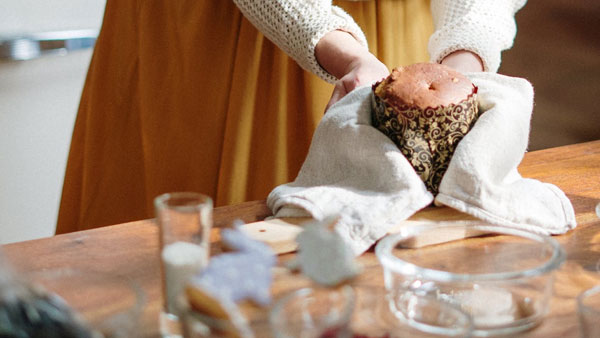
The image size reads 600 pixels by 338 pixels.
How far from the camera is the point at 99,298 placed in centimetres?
49

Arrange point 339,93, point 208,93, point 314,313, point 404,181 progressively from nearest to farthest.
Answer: point 314,313 → point 404,181 → point 339,93 → point 208,93

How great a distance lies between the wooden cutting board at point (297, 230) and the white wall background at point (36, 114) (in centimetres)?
167

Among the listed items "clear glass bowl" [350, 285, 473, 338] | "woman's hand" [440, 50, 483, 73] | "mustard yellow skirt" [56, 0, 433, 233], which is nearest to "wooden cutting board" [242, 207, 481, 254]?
"clear glass bowl" [350, 285, 473, 338]

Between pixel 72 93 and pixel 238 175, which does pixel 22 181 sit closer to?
pixel 72 93

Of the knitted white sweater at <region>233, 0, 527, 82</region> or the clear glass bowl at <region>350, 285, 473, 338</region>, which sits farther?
the knitted white sweater at <region>233, 0, 527, 82</region>

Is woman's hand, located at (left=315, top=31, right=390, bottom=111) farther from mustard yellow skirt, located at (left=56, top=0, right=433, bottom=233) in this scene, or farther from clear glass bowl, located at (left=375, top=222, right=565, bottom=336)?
clear glass bowl, located at (left=375, top=222, right=565, bottom=336)

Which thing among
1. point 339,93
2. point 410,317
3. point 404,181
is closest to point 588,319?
point 410,317

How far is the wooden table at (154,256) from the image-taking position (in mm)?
593

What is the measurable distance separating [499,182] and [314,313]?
441 millimetres

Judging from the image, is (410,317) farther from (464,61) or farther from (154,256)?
(464,61)

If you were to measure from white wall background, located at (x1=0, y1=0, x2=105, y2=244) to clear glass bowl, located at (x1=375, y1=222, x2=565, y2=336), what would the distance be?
1817mm

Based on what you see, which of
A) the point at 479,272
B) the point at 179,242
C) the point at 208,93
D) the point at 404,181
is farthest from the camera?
the point at 208,93

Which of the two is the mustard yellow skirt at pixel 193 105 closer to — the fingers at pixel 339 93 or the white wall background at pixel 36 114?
the fingers at pixel 339 93

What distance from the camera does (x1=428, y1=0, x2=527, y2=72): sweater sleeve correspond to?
1115 millimetres
